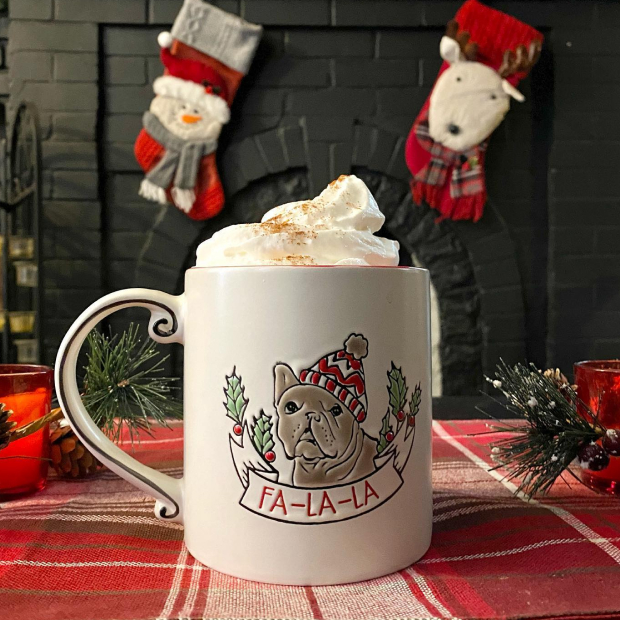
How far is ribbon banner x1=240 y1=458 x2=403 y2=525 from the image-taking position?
0.39 metres

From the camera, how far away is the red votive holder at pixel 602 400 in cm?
53

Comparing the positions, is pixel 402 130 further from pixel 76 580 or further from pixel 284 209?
pixel 76 580

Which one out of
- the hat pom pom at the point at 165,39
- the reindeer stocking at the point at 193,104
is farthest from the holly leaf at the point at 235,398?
the hat pom pom at the point at 165,39

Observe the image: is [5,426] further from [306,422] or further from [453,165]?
[453,165]

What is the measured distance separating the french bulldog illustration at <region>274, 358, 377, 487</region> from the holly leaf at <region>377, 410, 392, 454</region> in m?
0.02

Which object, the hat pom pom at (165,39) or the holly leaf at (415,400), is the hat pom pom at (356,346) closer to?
the holly leaf at (415,400)

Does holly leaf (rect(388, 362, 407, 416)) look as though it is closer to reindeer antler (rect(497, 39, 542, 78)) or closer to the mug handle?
the mug handle

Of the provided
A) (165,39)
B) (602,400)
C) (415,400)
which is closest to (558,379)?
(602,400)

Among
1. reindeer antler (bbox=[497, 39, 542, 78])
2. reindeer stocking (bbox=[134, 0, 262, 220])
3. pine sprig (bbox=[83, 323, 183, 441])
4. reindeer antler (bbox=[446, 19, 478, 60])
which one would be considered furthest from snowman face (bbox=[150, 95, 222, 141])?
pine sprig (bbox=[83, 323, 183, 441])

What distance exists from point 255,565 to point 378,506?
0.29 ft

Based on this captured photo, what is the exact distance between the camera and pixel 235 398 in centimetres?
40

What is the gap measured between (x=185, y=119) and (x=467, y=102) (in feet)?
3.15

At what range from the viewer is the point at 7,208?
1858 mm

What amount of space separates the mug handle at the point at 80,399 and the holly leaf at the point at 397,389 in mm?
160
